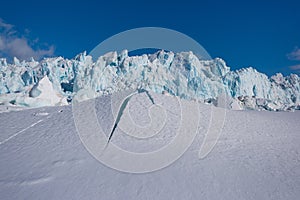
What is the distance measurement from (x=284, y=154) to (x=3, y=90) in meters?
24.2

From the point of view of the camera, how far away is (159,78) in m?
20.8

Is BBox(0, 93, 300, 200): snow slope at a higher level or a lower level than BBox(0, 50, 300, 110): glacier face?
lower

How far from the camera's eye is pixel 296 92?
27391mm

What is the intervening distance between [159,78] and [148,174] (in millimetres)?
18312

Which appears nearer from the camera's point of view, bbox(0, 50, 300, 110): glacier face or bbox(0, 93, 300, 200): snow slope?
bbox(0, 93, 300, 200): snow slope

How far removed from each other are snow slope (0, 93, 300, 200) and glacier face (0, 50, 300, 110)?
1307 centimetres

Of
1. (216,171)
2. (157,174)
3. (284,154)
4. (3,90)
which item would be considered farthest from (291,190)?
(3,90)

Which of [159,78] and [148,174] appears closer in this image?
[148,174]

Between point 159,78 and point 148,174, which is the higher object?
point 159,78

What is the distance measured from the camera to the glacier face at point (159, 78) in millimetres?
Result: 20203

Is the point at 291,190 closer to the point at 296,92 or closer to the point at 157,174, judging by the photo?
the point at 157,174

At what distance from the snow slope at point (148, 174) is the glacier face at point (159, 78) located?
13.1m

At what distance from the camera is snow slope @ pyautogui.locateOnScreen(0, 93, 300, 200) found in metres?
2.38

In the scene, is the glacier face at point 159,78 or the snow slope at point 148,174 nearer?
the snow slope at point 148,174
